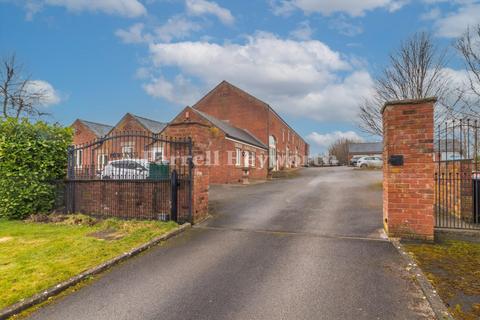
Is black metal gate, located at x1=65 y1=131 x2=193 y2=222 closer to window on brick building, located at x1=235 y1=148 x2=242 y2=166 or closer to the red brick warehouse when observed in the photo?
the red brick warehouse

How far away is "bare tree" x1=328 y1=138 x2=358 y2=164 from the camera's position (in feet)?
206

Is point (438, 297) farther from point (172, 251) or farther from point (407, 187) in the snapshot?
point (172, 251)

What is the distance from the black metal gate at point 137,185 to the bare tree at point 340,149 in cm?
5845

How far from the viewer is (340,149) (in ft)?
215

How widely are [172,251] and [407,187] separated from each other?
187 inches

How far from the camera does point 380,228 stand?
659 centimetres

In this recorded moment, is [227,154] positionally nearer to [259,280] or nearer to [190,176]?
[190,176]

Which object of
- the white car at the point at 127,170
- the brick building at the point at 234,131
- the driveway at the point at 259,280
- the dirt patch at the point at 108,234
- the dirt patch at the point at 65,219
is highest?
the brick building at the point at 234,131

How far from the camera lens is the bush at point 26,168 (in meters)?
8.07

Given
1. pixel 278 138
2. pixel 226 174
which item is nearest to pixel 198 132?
pixel 226 174

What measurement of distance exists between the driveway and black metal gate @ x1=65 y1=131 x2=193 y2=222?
3.81 ft

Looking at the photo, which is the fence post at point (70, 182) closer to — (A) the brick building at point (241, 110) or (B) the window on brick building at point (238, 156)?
(B) the window on brick building at point (238, 156)

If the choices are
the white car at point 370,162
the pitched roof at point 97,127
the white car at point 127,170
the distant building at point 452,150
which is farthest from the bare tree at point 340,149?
the white car at point 127,170

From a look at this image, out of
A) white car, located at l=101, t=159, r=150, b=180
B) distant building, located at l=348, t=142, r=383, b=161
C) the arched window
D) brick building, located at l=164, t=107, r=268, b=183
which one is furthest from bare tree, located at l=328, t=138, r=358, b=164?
white car, located at l=101, t=159, r=150, b=180
